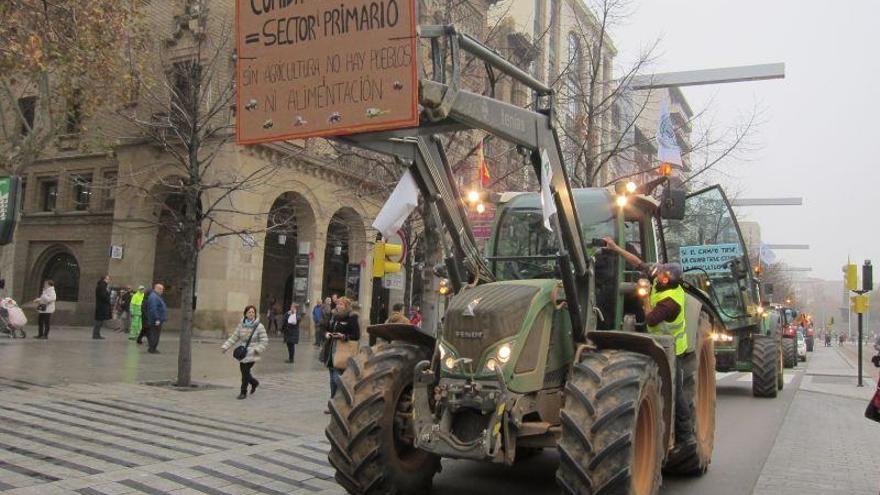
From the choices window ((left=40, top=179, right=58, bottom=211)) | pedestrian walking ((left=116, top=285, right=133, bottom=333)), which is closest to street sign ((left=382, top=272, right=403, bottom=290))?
pedestrian walking ((left=116, top=285, right=133, bottom=333))

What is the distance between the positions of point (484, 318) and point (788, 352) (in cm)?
2147

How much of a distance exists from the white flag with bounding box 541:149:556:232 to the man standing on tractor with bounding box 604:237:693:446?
1.31 metres

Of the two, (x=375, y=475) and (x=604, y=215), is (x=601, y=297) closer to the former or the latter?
(x=604, y=215)

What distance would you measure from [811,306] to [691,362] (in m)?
150

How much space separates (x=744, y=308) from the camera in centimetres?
1309

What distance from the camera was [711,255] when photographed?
13.2 m

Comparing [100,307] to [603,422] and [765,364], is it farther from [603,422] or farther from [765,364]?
[603,422]

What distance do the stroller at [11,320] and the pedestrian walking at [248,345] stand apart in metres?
10.2

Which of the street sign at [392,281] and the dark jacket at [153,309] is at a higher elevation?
the street sign at [392,281]

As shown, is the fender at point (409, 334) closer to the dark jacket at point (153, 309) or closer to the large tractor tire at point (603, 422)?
the large tractor tire at point (603, 422)

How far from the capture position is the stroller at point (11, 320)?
18172 mm

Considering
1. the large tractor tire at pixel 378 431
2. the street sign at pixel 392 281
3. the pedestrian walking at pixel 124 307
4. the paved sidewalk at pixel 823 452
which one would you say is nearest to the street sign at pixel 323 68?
the large tractor tire at pixel 378 431

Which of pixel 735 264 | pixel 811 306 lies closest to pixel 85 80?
pixel 735 264

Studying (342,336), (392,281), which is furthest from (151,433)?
(392,281)
